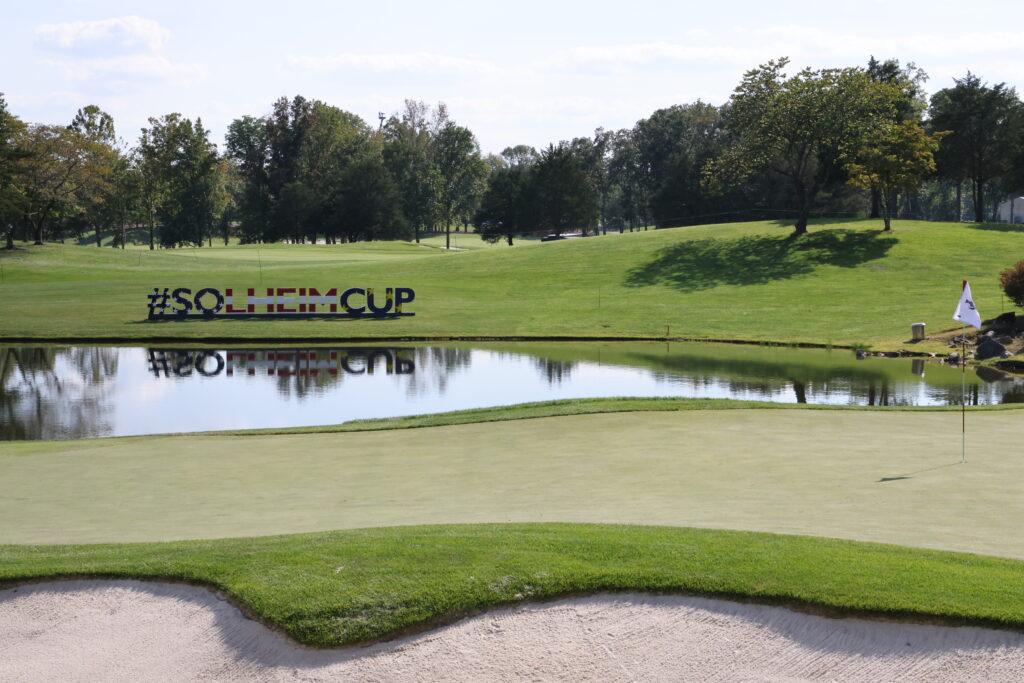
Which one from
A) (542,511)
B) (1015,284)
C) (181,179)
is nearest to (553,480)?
(542,511)

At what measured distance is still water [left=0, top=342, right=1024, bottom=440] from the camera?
26.1 metres

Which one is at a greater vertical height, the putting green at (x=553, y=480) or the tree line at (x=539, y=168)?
the tree line at (x=539, y=168)

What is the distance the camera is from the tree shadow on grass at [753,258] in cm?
6369

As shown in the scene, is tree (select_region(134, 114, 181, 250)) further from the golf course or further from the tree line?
the golf course

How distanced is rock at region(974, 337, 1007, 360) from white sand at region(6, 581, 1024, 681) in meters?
34.2

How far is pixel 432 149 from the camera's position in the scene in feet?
517

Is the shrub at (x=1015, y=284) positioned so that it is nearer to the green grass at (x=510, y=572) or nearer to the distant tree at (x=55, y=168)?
the green grass at (x=510, y=572)

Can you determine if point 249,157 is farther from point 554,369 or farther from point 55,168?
point 554,369

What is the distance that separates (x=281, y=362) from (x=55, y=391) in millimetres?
9253

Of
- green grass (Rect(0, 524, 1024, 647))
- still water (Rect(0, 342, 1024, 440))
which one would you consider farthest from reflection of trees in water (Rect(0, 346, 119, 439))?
green grass (Rect(0, 524, 1024, 647))

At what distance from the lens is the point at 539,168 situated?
11500 centimetres

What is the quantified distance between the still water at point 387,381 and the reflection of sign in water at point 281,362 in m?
0.07

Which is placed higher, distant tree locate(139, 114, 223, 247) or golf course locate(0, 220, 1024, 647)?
distant tree locate(139, 114, 223, 247)

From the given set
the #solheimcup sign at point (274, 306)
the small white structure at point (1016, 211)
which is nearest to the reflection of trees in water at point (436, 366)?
the #solheimcup sign at point (274, 306)
